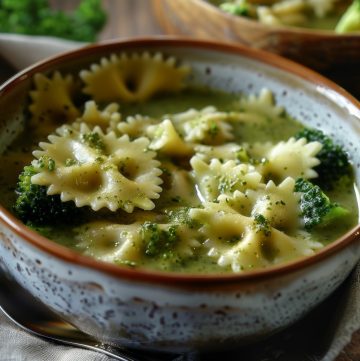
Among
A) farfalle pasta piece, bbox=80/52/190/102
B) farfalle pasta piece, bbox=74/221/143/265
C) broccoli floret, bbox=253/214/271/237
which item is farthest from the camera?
farfalle pasta piece, bbox=80/52/190/102

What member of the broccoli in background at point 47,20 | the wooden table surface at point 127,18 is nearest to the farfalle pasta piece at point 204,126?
the broccoli in background at point 47,20

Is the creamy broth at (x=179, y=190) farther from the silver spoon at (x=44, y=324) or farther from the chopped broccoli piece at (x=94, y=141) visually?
the silver spoon at (x=44, y=324)

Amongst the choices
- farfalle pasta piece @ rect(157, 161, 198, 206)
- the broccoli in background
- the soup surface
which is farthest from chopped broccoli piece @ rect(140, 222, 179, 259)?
the broccoli in background

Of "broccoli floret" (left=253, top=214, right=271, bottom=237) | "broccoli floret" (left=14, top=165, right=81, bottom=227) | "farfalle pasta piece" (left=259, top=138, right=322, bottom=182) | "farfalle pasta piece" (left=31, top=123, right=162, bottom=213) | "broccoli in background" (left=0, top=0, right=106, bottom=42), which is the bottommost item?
"broccoli in background" (left=0, top=0, right=106, bottom=42)

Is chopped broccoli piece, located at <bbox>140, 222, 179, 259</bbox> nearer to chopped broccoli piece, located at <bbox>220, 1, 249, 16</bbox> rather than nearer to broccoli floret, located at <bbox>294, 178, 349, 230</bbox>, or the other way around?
broccoli floret, located at <bbox>294, 178, 349, 230</bbox>

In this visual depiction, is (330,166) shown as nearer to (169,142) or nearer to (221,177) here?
(221,177)

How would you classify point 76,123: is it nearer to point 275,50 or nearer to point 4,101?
point 4,101
